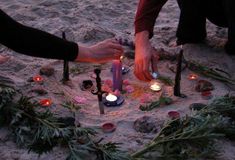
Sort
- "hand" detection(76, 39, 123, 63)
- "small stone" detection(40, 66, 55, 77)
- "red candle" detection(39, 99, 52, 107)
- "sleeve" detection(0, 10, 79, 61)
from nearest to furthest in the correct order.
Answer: "sleeve" detection(0, 10, 79, 61) → "hand" detection(76, 39, 123, 63) → "red candle" detection(39, 99, 52, 107) → "small stone" detection(40, 66, 55, 77)

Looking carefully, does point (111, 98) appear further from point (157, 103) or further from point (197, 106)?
point (197, 106)

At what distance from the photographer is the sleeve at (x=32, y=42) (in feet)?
6.54

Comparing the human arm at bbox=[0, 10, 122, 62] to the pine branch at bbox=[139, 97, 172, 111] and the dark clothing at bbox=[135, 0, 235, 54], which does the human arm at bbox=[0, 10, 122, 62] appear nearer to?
the pine branch at bbox=[139, 97, 172, 111]

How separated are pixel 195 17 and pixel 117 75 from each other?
89 cm

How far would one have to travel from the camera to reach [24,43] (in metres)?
2.03

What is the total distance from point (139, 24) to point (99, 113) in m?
0.66

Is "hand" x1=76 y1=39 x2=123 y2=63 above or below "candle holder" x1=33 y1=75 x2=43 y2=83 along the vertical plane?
above

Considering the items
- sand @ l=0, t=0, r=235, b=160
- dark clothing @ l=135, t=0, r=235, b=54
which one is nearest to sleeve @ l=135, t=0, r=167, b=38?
dark clothing @ l=135, t=0, r=235, b=54

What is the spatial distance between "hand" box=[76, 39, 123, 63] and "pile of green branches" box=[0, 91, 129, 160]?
364 mm

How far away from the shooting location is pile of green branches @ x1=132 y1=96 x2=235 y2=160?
2.00m

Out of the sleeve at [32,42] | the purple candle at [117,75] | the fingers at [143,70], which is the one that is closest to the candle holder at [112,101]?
the purple candle at [117,75]

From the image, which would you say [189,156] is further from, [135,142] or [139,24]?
[139,24]

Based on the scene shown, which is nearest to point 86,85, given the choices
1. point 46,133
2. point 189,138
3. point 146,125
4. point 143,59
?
point 143,59

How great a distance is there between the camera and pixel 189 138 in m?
2.00
